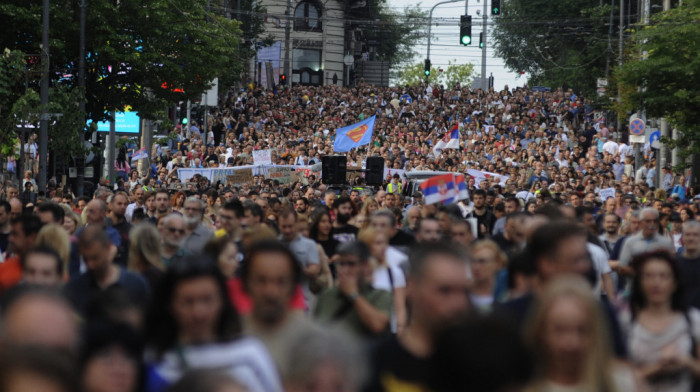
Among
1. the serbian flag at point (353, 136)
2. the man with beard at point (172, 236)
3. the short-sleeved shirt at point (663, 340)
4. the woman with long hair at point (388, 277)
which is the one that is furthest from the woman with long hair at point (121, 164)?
the short-sleeved shirt at point (663, 340)

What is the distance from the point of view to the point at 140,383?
183 inches

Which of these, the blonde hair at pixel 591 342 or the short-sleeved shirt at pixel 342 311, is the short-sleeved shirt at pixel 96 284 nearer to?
the short-sleeved shirt at pixel 342 311

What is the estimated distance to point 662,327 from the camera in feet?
21.6

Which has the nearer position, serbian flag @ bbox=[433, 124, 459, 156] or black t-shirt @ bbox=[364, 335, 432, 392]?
black t-shirt @ bbox=[364, 335, 432, 392]

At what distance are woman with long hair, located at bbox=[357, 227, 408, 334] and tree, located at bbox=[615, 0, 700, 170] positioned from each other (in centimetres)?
1968

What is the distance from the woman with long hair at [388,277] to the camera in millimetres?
8211

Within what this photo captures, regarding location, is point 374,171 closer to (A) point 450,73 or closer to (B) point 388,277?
(B) point 388,277

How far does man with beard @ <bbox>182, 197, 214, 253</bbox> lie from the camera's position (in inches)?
436

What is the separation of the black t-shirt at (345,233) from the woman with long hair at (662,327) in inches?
225

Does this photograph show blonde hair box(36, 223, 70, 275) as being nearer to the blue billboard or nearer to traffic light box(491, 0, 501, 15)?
traffic light box(491, 0, 501, 15)

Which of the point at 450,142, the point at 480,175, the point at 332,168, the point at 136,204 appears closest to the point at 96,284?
the point at 136,204

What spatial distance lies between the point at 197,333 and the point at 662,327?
2786 millimetres

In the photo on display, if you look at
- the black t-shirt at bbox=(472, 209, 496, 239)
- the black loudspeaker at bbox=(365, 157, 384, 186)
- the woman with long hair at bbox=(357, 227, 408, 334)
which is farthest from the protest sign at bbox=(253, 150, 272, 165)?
the woman with long hair at bbox=(357, 227, 408, 334)

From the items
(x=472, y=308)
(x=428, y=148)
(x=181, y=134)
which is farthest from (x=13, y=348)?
(x=181, y=134)
